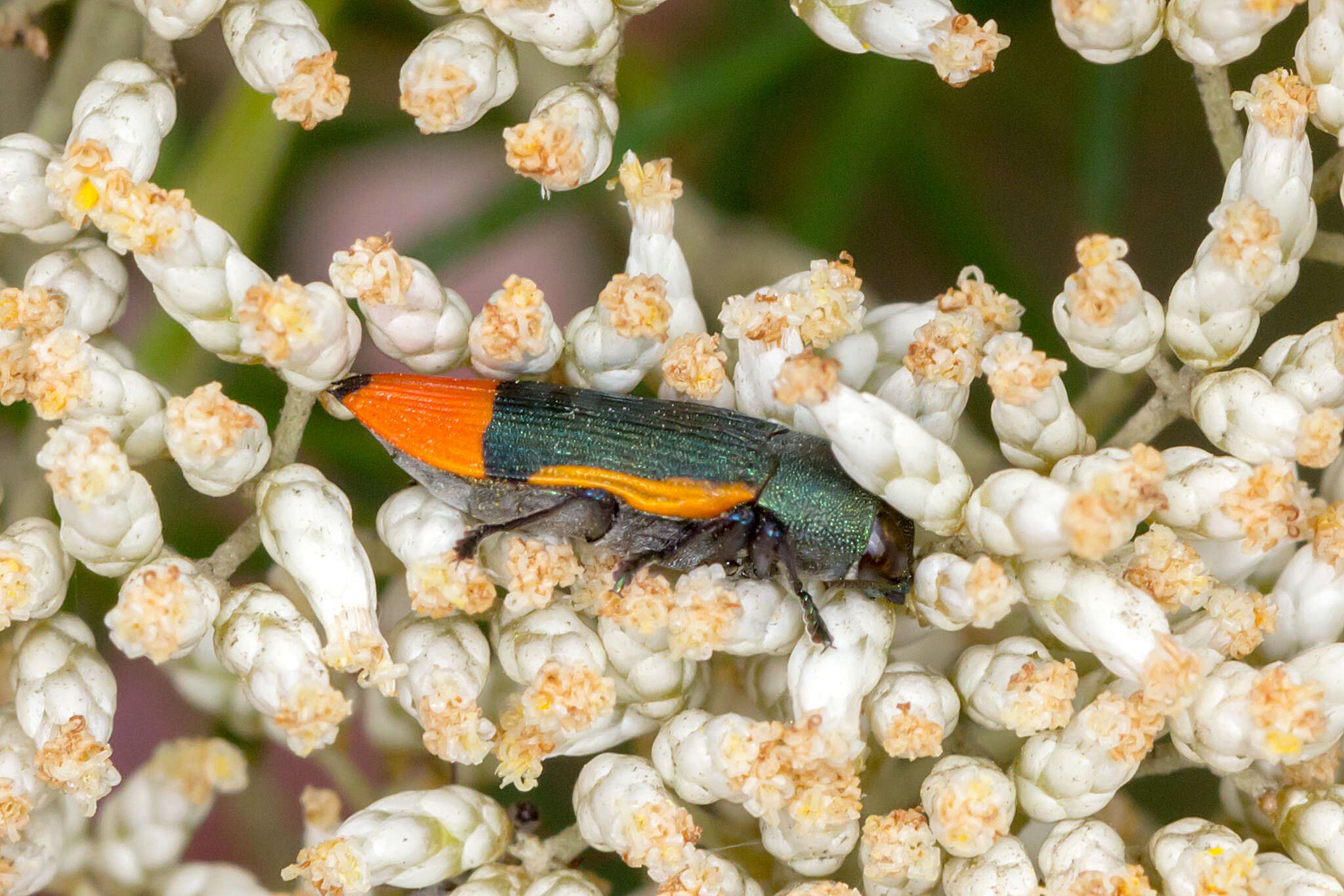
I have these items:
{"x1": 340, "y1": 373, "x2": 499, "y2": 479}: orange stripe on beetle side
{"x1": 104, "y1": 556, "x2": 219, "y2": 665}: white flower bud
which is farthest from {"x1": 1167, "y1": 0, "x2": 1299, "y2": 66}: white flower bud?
{"x1": 104, "y1": 556, "x2": 219, "y2": 665}: white flower bud

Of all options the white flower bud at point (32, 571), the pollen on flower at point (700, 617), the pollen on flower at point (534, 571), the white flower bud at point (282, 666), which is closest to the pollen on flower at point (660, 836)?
the pollen on flower at point (700, 617)

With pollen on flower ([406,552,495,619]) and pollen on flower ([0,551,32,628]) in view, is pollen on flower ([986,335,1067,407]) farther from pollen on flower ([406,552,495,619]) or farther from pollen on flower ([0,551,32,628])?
pollen on flower ([0,551,32,628])

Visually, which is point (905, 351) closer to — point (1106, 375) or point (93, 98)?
point (1106, 375)

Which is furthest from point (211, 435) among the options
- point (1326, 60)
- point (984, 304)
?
point (1326, 60)

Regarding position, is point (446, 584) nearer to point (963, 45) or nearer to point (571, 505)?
point (571, 505)

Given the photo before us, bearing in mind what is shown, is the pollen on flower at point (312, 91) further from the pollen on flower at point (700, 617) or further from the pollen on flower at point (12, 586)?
the pollen on flower at point (700, 617)
